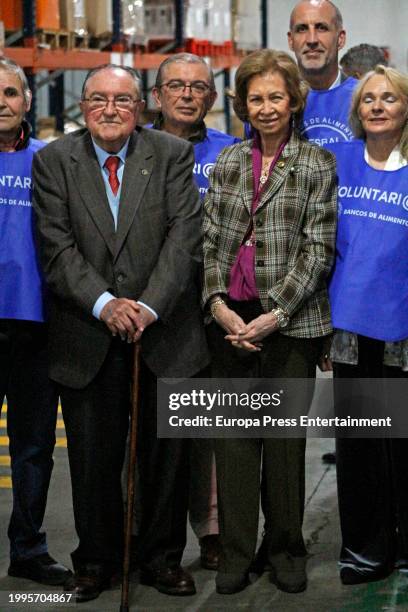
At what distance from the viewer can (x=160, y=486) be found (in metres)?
4.39

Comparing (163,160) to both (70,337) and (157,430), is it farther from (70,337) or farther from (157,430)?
(157,430)

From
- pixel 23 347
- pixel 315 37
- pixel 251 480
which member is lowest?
pixel 251 480

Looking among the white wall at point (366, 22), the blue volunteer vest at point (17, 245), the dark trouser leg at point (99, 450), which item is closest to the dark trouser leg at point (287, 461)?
the dark trouser leg at point (99, 450)

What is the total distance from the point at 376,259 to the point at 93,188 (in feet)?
3.50

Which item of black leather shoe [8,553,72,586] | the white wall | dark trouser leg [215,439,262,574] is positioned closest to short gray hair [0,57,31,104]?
dark trouser leg [215,439,262,574]

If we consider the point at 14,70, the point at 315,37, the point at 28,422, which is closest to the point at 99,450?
the point at 28,422

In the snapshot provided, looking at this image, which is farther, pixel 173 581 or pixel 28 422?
pixel 28 422

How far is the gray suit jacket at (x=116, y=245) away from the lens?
4.22 metres

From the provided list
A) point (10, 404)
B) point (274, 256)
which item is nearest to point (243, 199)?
point (274, 256)

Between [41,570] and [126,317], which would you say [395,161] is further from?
[41,570]

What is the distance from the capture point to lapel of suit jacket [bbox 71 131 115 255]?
166 inches

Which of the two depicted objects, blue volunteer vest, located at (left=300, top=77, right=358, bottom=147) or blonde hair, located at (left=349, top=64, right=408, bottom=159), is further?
blue volunteer vest, located at (left=300, top=77, right=358, bottom=147)

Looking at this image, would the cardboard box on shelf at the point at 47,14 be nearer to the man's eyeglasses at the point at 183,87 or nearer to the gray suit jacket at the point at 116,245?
the man's eyeglasses at the point at 183,87

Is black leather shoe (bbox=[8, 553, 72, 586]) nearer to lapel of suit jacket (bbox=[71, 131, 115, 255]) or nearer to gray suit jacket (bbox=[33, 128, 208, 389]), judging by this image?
gray suit jacket (bbox=[33, 128, 208, 389])
